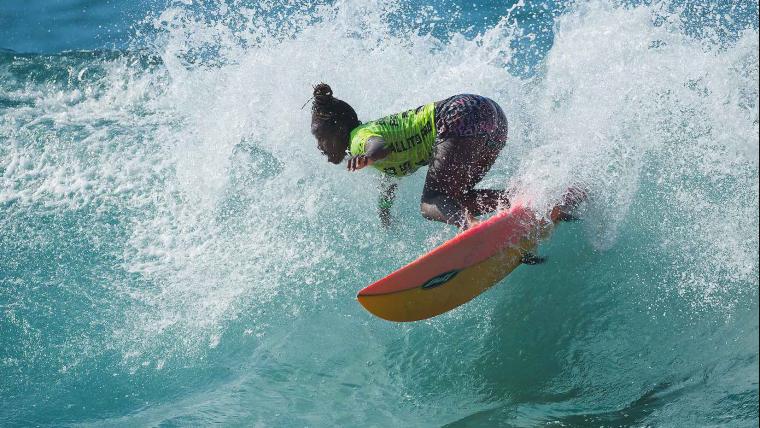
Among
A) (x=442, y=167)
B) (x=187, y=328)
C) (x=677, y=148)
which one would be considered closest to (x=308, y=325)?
(x=187, y=328)

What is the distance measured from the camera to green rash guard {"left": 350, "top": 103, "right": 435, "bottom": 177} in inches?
181

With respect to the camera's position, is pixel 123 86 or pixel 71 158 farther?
pixel 123 86

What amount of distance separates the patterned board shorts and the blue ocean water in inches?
14.5

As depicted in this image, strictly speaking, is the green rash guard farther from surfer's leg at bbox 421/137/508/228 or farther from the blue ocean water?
the blue ocean water

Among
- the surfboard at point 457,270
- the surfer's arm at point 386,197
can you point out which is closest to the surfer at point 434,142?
the surfboard at point 457,270

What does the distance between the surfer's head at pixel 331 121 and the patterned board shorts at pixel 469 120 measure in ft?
1.94

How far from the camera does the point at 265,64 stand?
24.3 feet

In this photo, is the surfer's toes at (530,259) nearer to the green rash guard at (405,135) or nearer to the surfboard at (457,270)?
the surfboard at (457,270)

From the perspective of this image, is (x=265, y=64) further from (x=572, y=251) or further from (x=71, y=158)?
(x=572, y=251)

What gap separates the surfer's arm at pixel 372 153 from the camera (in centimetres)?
431

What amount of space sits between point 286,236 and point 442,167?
1789 mm

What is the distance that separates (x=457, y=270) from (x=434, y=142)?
0.85 meters

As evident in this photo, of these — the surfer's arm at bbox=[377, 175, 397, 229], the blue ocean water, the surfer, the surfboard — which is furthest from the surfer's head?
the blue ocean water

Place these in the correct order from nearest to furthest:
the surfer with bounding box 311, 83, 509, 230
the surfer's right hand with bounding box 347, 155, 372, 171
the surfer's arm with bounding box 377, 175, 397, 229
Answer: the surfer's right hand with bounding box 347, 155, 372, 171, the surfer with bounding box 311, 83, 509, 230, the surfer's arm with bounding box 377, 175, 397, 229
